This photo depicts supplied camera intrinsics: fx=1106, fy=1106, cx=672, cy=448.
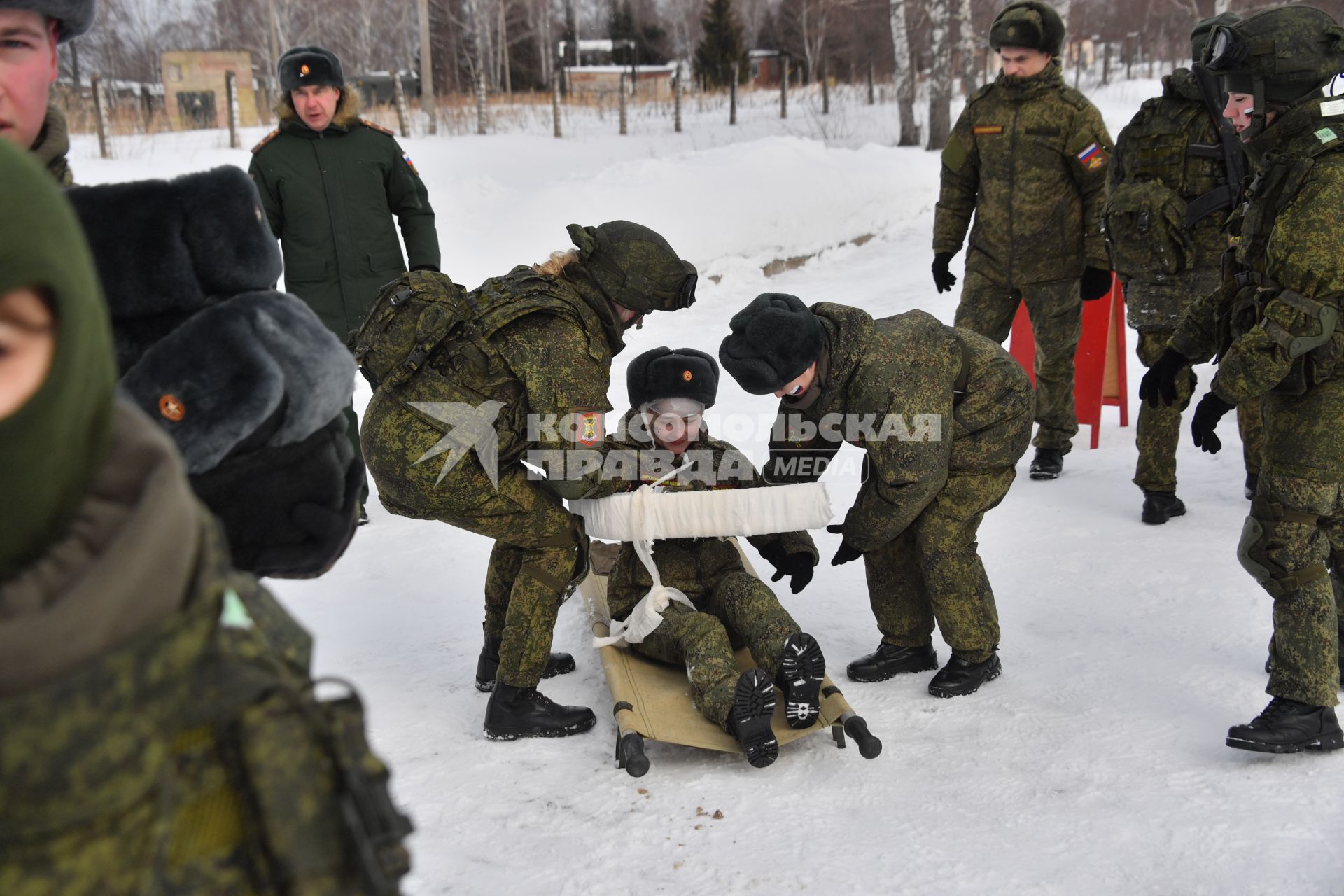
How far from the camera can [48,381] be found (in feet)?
2.84

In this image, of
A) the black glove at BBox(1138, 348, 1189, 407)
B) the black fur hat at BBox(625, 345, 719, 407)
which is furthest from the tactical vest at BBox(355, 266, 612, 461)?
the black glove at BBox(1138, 348, 1189, 407)

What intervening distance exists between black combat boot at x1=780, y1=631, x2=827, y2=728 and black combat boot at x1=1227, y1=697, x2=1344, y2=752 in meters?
1.12

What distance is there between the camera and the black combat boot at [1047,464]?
5570 mm

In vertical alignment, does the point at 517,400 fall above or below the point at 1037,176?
below

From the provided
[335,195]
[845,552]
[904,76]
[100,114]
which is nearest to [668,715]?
[845,552]

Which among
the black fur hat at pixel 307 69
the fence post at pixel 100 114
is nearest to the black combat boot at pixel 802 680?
the black fur hat at pixel 307 69

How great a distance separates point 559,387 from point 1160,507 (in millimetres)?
3047

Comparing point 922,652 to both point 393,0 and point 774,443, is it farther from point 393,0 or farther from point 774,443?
point 393,0

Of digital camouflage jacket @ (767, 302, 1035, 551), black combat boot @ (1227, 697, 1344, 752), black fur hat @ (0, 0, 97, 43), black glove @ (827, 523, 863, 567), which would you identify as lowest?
black combat boot @ (1227, 697, 1344, 752)

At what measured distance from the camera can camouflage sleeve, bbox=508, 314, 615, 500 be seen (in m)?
3.21

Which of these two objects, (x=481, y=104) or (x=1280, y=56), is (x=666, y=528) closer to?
(x=1280, y=56)

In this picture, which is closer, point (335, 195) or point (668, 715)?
point (668, 715)

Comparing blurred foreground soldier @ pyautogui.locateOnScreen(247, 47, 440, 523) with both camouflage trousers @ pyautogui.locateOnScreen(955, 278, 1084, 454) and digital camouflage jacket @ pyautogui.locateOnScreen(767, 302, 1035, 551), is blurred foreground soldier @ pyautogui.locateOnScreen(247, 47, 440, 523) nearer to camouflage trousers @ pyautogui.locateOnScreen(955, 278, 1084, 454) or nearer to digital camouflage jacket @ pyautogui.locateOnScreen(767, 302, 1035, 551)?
digital camouflage jacket @ pyautogui.locateOnScreen(767, 302, 1035, 551)

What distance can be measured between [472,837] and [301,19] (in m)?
34.5
